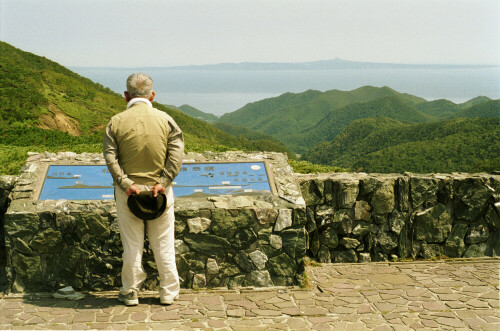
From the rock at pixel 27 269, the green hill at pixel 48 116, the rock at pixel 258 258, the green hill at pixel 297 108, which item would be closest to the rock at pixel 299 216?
the rock at pixel 258 258

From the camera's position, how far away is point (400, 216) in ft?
22.0

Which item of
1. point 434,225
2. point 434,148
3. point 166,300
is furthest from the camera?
point 434,148

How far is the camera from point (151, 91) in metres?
5.09

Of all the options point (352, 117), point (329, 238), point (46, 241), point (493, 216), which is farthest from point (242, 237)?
point (352, 117)

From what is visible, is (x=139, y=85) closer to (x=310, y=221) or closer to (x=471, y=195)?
(x=310, y=221)

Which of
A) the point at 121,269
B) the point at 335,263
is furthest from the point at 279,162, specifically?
the point at 121,269

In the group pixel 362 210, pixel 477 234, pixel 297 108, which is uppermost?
pixel 297 108

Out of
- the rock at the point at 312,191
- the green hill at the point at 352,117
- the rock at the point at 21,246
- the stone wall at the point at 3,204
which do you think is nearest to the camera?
the rock at the point at 21,246

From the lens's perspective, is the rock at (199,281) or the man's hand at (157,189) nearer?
the man's hand at (157,189)

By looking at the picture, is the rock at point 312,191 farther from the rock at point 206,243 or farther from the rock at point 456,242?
the rock at point 456,242

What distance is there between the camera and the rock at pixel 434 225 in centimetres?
674

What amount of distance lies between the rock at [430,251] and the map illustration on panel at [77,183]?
13.6 ft

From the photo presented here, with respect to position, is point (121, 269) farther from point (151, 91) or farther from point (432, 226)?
point (432, 226)

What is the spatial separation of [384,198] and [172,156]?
3123 mm
